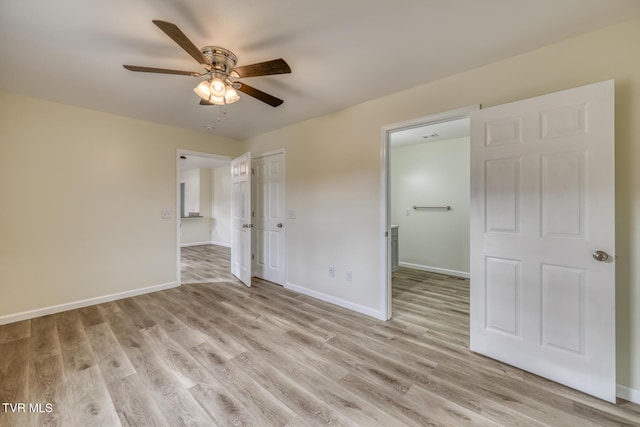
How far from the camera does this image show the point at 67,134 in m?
3.03

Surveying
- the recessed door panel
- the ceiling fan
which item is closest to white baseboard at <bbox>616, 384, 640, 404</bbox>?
the recessed door panel

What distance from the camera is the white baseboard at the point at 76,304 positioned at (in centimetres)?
273

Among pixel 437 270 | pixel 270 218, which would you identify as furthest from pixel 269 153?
pixel 437 270

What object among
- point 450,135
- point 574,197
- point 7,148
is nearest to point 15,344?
point 7,148

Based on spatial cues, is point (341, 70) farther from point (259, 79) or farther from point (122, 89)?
point (122, 89)

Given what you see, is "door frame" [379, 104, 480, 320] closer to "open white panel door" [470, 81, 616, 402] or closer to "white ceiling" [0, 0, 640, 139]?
"white ceiling" [0, 0, 640, 139]

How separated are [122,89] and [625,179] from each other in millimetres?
4227

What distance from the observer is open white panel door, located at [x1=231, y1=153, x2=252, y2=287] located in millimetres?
3869

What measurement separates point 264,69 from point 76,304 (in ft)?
11.8

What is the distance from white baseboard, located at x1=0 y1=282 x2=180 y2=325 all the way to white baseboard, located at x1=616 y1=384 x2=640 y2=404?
186 inches

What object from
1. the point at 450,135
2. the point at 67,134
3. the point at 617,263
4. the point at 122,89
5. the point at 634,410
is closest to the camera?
the point at 634,410

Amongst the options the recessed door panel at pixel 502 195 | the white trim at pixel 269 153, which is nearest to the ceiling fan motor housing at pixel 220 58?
the white trim at pixel 269 153

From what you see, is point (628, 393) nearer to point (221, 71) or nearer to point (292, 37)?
point (292, 37)

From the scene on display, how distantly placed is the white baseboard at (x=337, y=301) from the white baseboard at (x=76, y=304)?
6.08 ft
